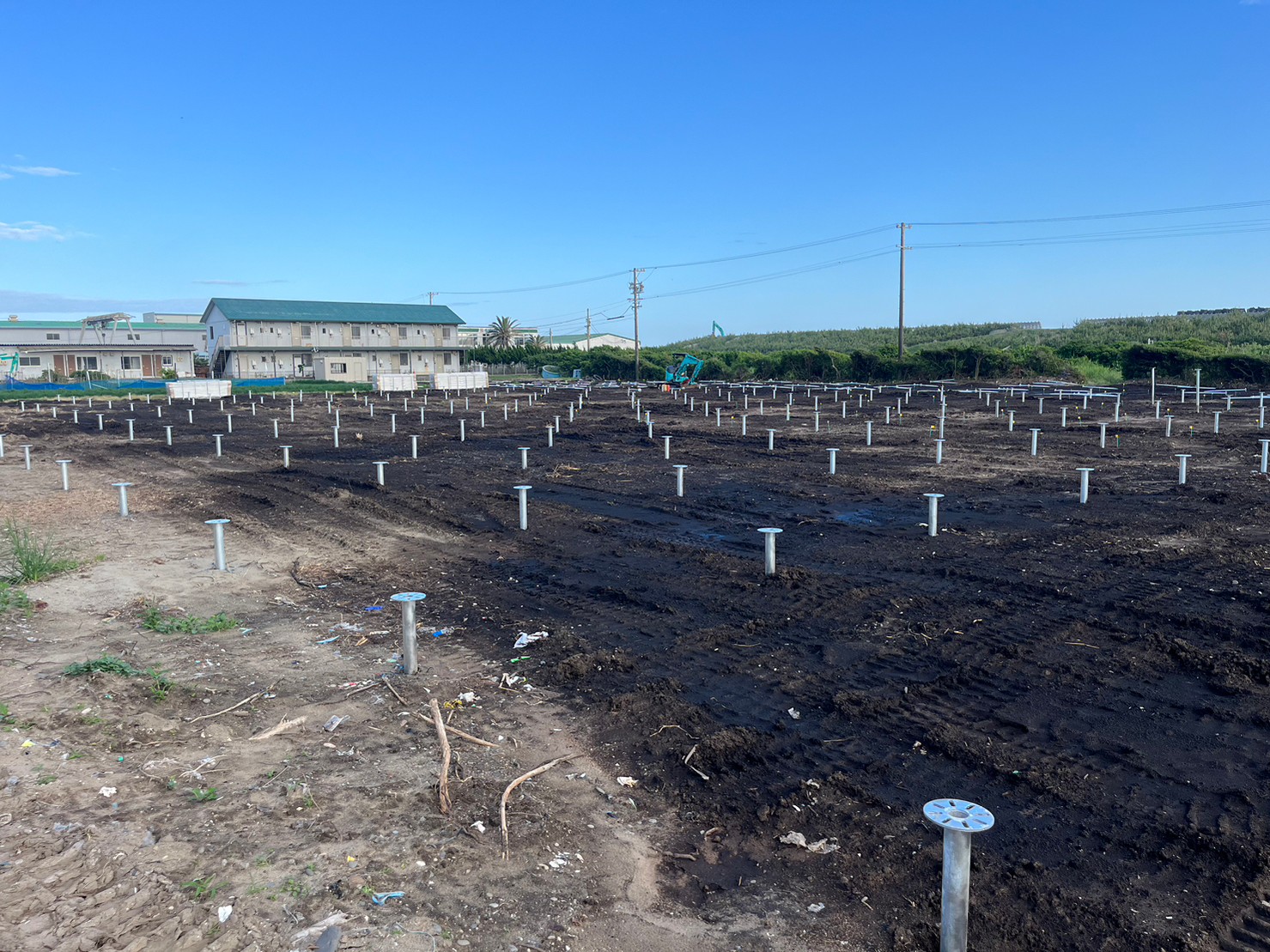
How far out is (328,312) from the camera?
80.8 m

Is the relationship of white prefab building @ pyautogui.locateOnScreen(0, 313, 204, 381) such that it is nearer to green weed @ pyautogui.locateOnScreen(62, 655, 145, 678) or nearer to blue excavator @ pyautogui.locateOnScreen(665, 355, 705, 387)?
blue excavator @ pyautogui.locateOnScreen(665, 355, 705, 387)

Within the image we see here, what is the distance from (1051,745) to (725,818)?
96.2 inches

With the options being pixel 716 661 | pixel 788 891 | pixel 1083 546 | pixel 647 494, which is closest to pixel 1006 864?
pixel 788 891

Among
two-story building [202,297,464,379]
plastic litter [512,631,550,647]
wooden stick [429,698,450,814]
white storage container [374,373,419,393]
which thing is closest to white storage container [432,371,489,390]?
white storage container [374,373,419,393]

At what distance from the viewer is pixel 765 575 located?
36.4 ft

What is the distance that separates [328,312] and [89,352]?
19.0 m

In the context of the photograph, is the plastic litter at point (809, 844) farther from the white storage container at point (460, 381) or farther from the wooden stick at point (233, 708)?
the white storage container at point (460, 381)

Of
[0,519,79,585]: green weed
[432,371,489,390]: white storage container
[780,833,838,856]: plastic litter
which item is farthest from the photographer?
[432,371,489,390]: white storage container

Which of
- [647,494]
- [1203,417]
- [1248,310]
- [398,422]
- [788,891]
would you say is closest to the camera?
[788,891]

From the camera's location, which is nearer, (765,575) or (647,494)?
(765,575)

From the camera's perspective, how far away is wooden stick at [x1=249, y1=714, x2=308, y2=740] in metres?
6.49

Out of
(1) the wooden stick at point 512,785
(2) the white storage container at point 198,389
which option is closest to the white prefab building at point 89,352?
(2) the white storage container at point 198,389

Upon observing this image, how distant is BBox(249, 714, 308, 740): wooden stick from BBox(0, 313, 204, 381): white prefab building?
7552 cm

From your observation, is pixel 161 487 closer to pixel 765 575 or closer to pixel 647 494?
pixel 647 494
